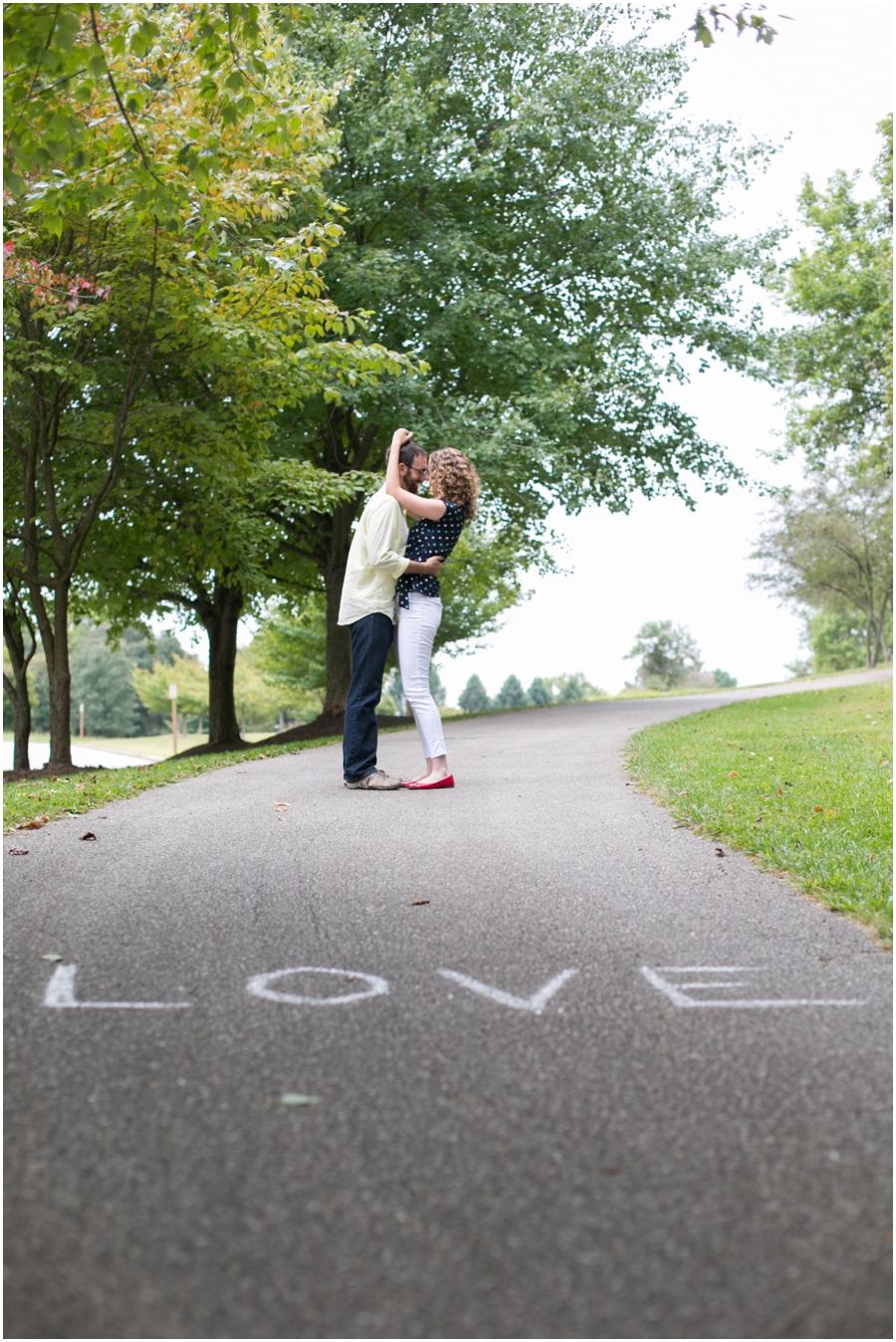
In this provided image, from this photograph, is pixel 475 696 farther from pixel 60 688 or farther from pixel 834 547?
pixel 60 688

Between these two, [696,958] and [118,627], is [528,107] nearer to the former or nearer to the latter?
[118,627]

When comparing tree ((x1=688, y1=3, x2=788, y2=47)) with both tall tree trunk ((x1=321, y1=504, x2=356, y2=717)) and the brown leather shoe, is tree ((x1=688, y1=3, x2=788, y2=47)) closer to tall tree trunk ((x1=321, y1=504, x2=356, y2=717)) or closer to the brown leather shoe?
the brown leather shoe

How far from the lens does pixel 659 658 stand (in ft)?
222

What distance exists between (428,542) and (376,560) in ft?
1.40

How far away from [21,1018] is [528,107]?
17361mm

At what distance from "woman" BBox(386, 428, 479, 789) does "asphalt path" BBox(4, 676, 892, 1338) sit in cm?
293

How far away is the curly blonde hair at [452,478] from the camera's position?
25.5 feet

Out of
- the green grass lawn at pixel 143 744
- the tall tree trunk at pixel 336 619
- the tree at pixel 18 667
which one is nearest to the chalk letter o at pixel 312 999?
the tree at pixel 18 667

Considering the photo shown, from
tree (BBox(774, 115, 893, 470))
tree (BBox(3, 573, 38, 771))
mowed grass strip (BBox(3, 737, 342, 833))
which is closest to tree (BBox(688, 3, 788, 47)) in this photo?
mowed grass strip (BBox(3, 737, 342, 833))

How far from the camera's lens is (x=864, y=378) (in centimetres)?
2514

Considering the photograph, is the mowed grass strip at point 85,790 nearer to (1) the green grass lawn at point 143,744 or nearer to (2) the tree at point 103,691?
(1) the green grass lawn at point 143,744

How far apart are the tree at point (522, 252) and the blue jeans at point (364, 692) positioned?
8635 mm


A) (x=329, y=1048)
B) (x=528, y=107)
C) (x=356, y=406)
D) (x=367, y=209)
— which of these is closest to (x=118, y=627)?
(x=356, y=406)

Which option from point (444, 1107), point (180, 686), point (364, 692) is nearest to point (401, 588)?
point (364, 692)
